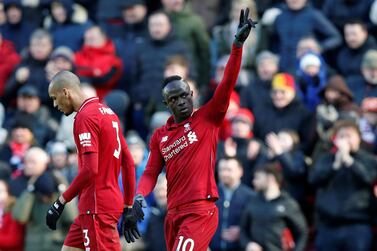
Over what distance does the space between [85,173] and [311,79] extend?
5.79 meters

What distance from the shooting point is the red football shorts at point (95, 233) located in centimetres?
1123

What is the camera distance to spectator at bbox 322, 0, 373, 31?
17.0 meters

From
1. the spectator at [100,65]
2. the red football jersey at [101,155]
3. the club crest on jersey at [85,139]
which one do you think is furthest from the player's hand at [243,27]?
the spectator at [100,65]

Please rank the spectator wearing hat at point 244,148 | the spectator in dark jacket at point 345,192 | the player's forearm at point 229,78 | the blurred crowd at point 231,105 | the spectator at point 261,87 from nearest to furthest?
1. the player's forearm at point 229,78
2. the spectator in dark jacket at point 345,192
3. the blurred crowd at point 231,105
4. the spectator wearing hat at point 244,148
5. the spectator at point 261,87

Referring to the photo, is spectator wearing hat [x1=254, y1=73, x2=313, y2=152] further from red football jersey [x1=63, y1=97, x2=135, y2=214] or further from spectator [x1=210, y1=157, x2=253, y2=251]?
red football jersey [x1=63, y1=97, x2=135, y2=214]

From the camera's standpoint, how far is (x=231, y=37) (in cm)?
1781

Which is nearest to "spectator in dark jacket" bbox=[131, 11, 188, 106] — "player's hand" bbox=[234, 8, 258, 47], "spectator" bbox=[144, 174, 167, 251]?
"spectator" bbox=[144, 174, 167, 251]

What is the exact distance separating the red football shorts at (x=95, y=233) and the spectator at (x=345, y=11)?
6.88 metres

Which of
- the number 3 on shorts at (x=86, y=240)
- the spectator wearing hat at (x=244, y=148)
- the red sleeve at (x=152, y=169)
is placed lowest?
the number 3 on shorts at (x=86, y=240)

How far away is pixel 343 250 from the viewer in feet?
46.6

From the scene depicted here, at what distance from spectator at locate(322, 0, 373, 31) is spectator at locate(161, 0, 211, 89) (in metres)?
1.84

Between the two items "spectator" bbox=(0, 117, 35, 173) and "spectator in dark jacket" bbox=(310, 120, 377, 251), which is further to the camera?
"spectator" bbox=(0, 117, 35, 173)

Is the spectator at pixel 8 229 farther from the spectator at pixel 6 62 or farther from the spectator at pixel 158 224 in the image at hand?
the spectator at pixel 6 62

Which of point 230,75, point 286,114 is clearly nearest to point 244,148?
point 286,114
